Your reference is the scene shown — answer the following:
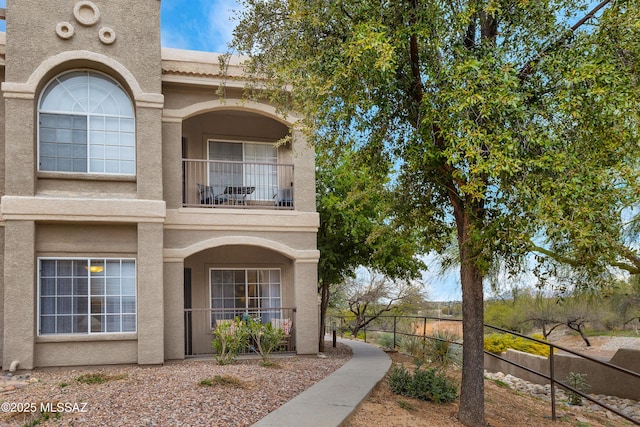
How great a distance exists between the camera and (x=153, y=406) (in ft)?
27.6

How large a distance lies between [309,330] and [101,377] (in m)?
5.65

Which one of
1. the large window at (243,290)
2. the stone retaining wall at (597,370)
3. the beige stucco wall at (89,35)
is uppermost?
the beige stucco wall at (89,35)

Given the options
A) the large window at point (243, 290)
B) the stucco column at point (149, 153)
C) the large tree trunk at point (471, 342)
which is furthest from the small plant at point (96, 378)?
the large tree trunk at point (471, 342)

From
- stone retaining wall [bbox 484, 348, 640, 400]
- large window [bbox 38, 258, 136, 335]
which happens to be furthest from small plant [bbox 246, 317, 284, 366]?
stone retaining wall [bbox 484, 348, 640, 400]

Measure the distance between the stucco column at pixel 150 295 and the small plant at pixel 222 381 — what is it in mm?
3594

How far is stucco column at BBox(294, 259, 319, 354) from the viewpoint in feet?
49.2

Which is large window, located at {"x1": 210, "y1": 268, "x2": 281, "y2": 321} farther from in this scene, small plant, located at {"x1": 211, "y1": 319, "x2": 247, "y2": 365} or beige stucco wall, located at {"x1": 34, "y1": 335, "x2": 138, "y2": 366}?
beige stucco wall, located at {"x1": 34, "y1": 335, "x2": 138, "y2": 366}

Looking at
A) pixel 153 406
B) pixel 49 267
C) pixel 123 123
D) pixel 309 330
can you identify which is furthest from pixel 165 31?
pixel 153 406

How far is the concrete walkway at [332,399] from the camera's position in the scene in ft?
25.3

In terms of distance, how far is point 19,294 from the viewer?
12477 mm

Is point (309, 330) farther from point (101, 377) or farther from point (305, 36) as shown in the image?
point (305, 36)

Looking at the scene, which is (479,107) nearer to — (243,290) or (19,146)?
(19,146)

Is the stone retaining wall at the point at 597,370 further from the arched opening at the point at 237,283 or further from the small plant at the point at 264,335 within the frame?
the small plant at the point at 264,335

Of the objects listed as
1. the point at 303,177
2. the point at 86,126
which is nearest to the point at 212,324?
the point at 303,177
